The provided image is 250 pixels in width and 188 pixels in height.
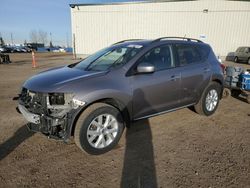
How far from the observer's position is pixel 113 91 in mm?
3701

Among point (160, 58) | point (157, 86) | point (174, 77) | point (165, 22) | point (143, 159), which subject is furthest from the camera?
point (165, 22)

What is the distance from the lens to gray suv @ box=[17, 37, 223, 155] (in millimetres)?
3414

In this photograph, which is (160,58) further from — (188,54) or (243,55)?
(243,55)

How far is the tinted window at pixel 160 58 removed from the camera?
4239mm

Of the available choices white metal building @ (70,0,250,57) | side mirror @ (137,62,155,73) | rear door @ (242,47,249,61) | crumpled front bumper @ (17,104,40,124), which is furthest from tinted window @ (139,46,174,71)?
white metal building @ (70,0,250,57)

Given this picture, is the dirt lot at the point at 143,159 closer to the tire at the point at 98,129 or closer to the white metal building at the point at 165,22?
the tire at the point at 98,129

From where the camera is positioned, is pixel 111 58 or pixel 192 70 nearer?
pixel 111 58

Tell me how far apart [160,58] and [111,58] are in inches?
37.5

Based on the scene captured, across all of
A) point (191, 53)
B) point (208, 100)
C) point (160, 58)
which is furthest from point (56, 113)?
point (208, 100)

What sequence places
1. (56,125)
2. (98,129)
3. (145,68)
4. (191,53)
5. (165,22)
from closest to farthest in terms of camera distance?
(56,125) < (98,129) < (145,68) < (191,53) < (165,22)

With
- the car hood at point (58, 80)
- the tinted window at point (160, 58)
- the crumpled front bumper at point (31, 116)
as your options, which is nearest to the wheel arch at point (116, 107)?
the car hood at point (58, 80)

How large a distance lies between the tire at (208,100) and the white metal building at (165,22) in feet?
66.4

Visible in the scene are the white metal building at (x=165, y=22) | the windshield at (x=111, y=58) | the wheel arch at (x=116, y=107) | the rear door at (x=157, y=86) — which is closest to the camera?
the wheel arch at (x=116, y=107)

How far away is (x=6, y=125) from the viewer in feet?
16.0
